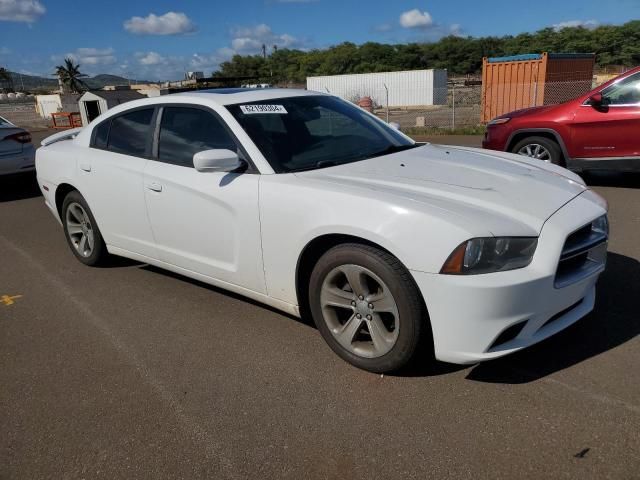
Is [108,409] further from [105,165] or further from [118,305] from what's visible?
[105,165]

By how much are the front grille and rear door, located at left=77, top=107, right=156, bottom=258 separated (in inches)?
115

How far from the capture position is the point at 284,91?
4.34m

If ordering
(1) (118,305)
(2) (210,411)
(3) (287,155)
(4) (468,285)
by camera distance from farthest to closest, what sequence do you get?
1. (1) (118,305)
2. (3) (287,155)
3. (2) (210,411)
4. (4) (468,285)

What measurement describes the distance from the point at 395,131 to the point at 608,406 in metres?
2.60

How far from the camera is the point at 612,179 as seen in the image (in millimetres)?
7988

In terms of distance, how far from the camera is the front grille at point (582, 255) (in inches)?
109

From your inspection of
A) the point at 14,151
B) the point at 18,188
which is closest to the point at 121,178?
the point at 14,151

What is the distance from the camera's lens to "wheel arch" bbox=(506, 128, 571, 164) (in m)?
7.37

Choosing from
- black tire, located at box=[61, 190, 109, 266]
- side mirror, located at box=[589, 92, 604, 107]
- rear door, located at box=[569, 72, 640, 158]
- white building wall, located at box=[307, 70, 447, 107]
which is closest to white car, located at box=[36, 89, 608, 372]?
black tire, located at box=[61, 190, 109, 266]

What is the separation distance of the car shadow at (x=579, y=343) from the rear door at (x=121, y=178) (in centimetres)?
268

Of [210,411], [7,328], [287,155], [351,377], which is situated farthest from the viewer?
[7,328]

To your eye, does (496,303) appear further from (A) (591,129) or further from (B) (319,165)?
(A) (591,129)

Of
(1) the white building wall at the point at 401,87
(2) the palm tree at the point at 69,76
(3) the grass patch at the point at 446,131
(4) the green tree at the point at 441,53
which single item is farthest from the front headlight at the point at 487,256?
(2) the palm tree at the point at 69,76

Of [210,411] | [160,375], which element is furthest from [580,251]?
[160,375]
